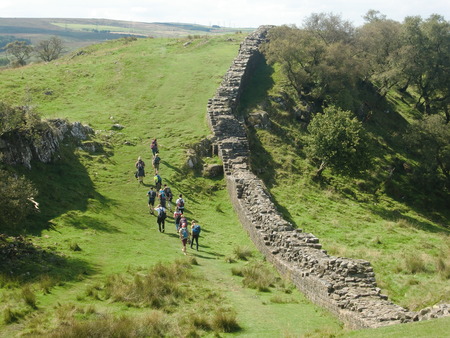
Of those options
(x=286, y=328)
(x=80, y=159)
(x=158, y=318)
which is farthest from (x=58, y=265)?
(x=80, y=159)

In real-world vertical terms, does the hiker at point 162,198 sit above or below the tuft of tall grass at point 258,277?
above

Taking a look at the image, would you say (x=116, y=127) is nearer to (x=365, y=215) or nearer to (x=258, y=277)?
(x=365, y=215)

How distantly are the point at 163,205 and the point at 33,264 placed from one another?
1235 cm

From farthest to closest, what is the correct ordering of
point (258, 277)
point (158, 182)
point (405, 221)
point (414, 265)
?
point (405, 221)
point (158, 182)
point (414, 265)
point (258, 277)

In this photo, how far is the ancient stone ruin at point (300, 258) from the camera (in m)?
17.2

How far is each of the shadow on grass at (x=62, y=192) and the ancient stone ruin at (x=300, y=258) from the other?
8.38 meters

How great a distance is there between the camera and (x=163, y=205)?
30.4 m

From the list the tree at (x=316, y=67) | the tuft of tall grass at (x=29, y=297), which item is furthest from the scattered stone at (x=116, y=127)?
the tuft of tall grass at (x=29, y=297)

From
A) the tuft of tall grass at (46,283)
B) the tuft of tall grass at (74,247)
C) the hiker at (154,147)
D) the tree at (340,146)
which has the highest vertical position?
the tree at (340,146)

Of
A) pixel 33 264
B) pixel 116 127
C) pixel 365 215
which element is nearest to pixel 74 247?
pixel 33 264

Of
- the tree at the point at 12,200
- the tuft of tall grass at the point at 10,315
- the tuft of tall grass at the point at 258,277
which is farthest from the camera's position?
the tuft of tall grass at the point at 258,277

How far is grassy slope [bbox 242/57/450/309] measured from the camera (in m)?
24.0

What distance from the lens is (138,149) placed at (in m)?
38.9

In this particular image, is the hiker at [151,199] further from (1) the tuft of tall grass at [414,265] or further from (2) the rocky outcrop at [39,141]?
(1) the tuft of tall grass at [414,265]
